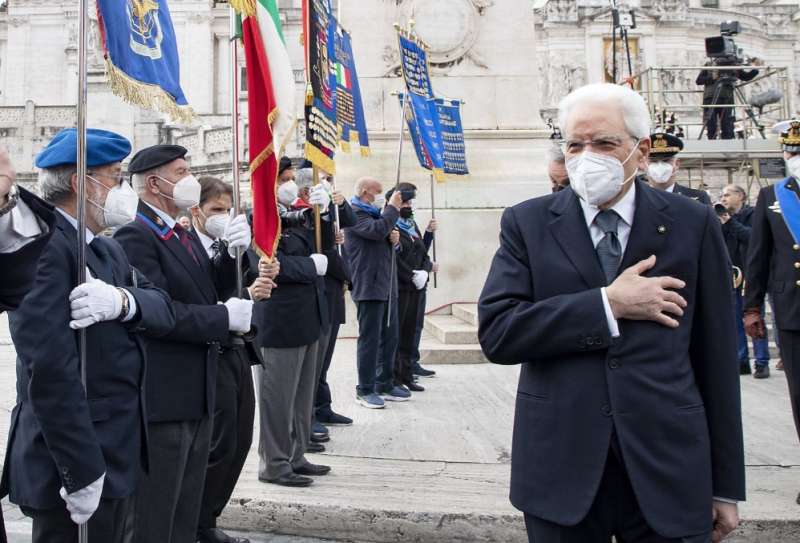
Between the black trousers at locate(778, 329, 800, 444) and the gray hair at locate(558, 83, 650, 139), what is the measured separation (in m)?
2.94

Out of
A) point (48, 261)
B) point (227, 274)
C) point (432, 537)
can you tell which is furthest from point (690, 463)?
point (227, 274)

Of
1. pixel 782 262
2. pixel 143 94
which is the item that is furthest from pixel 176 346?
pixel 782 262

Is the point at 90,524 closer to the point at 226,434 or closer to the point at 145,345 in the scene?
the point at 145,345

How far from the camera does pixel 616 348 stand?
2283 mm

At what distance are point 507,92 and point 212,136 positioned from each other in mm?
17452

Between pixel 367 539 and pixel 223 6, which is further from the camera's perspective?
pixel 223 6

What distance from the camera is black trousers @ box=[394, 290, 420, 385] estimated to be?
864 cm

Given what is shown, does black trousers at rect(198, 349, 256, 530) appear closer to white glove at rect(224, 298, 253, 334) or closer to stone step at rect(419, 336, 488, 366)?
white glove at rect(224, 298, 253, 334)

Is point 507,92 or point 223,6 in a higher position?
point 223,6

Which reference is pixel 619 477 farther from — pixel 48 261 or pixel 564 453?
pixel 48 261

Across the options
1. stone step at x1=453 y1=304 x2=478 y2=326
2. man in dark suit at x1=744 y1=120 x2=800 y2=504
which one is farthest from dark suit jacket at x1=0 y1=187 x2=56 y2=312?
stone step at x1=453 y1=304 x2=478 y2=326

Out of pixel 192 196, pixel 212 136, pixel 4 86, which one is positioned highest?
pixel 4 86

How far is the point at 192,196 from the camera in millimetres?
3729

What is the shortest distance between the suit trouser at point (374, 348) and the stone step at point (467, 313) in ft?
8.92
